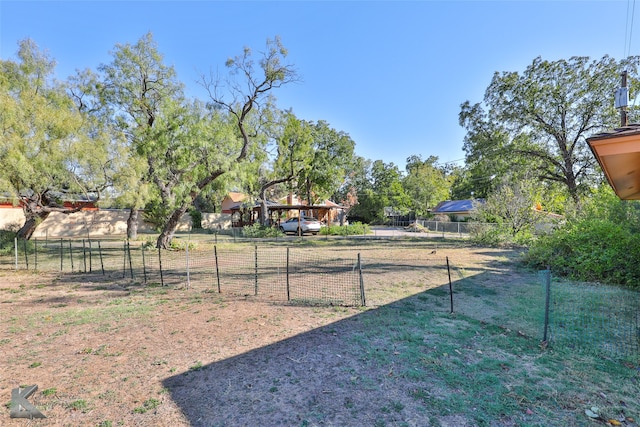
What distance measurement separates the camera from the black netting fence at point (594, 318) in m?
4.02

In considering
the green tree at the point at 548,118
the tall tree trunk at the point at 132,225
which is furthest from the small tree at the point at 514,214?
the tall tree trunk at the point at 132,225

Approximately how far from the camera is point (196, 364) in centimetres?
353

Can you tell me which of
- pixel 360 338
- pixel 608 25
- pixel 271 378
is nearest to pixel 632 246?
pixel 608 25

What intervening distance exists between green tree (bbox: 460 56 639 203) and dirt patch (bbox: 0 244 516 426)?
17.1m

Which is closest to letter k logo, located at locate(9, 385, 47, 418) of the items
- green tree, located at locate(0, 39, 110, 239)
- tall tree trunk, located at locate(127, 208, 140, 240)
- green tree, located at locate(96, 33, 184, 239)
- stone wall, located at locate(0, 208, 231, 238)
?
green tree, located at locate(0, 39, 110, 239)

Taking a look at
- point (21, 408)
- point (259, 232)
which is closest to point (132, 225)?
point (259, 232)

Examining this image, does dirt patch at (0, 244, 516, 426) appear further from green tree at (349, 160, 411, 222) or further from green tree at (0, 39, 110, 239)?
green tree at (349, 160, 411, 222)

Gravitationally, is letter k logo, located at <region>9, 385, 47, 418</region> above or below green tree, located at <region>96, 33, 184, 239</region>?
below

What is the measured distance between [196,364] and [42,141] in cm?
1073

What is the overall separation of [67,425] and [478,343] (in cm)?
432

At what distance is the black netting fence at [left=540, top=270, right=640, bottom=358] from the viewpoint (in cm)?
402

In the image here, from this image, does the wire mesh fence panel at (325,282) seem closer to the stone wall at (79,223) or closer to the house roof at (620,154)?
the house roof at (620,154)

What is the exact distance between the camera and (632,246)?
7.61 metres

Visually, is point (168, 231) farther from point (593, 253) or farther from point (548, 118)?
point (548, 118)
